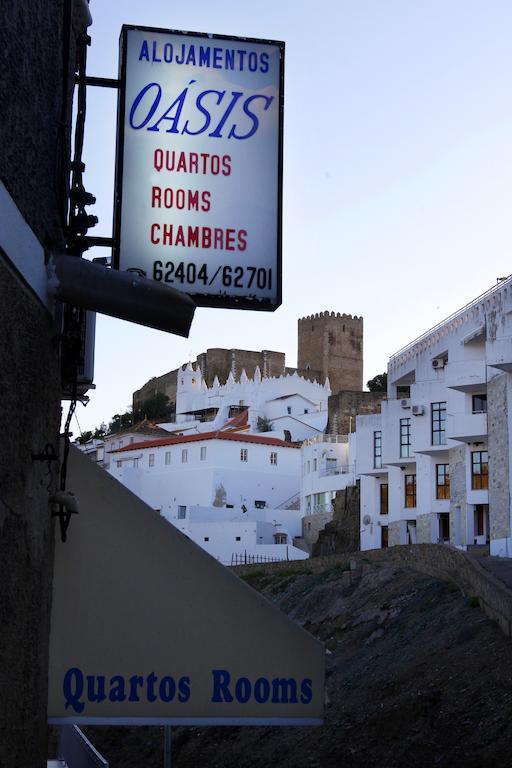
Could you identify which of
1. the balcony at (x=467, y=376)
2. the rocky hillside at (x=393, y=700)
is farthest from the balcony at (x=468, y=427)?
the rocky hillside at (x=393, y=700)

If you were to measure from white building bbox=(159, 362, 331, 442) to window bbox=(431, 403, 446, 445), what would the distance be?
1782 inches

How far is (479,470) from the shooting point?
41.7 m

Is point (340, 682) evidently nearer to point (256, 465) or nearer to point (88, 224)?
point (88, 224)

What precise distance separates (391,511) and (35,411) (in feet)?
148

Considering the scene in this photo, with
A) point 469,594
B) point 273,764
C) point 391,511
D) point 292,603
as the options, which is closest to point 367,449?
point 391,511

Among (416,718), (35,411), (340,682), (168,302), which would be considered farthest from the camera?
(340,682)

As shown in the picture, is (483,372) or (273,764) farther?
(483,372)

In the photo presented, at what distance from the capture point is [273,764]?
2573 cm

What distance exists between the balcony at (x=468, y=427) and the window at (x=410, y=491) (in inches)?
300

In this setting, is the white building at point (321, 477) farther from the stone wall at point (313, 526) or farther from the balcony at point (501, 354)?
the balcony at point (501, 354)

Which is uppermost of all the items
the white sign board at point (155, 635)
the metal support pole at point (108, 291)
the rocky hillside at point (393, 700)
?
the metal support pole at point (108, 291)

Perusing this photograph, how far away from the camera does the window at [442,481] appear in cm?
4497

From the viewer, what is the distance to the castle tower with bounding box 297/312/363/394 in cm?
14325

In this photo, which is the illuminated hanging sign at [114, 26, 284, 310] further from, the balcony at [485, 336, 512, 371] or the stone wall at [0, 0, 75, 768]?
the balcony at [485, 336, 512, 371]
